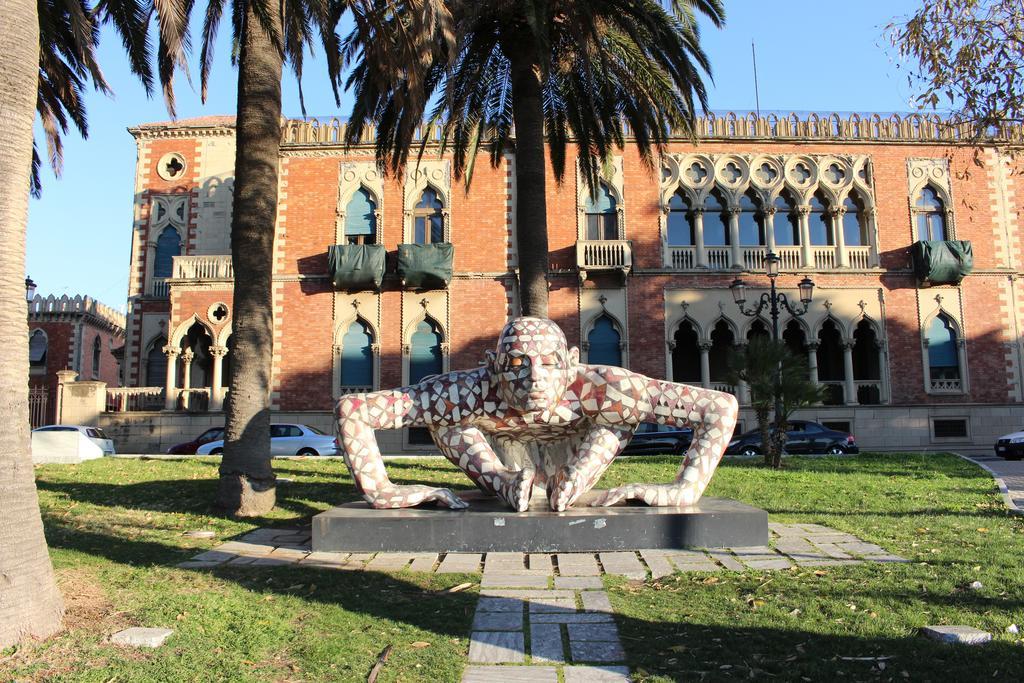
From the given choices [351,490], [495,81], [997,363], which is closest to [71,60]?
[495,81]

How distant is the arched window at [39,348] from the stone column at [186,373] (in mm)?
14044

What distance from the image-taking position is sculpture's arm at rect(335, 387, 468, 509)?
6828 mm

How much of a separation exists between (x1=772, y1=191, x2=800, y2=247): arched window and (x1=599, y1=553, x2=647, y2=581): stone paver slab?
23370 millimetres

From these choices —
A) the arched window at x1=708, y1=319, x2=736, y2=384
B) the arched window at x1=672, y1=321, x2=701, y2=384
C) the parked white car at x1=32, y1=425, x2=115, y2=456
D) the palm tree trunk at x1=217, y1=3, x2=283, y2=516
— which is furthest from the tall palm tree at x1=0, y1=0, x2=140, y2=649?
the arched window at x1=708, y1=319, x2=736, y2=384

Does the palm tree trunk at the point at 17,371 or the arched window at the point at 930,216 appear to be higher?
the arched window at the point at 930,216

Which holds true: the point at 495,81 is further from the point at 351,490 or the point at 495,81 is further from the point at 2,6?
the point at 2,6

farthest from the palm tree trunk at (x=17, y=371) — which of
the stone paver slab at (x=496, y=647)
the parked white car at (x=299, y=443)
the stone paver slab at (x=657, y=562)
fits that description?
the parked white car at (x=299, y=443)

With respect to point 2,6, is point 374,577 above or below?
below

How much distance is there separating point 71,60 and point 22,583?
443 inches

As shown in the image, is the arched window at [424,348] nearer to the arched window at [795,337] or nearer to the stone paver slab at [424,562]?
the arched window at [795,337]

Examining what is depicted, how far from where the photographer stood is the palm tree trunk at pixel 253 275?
8.98m

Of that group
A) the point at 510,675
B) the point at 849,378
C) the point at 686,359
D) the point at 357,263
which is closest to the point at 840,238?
the point at 849,378

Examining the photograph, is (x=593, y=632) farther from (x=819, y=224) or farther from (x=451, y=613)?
(x=819, y=224)

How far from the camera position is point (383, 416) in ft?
22.7
